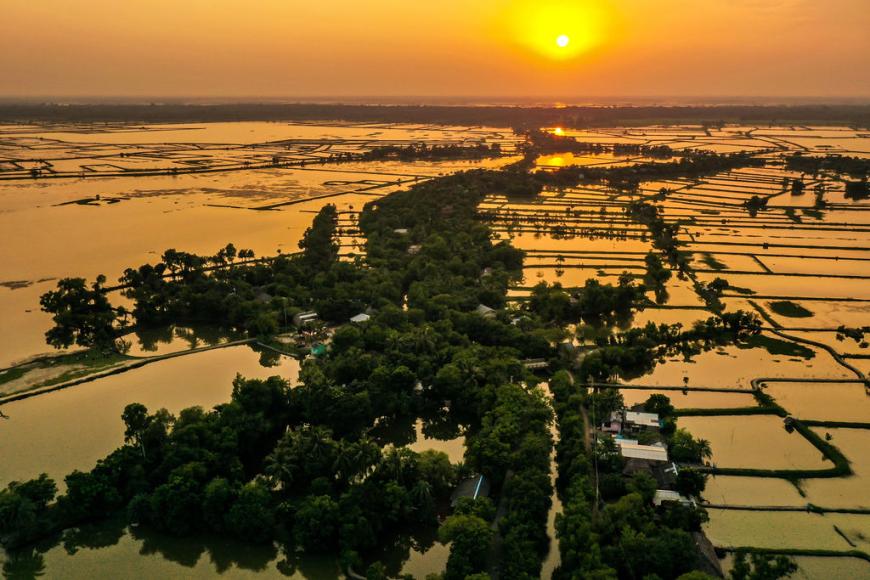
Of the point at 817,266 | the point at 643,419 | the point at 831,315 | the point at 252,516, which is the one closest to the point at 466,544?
the point at 252,516

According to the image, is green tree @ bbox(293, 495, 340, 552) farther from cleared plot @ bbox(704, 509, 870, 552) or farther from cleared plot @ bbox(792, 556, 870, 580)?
cleared plot @ bbox(792, 556, 870, 580)

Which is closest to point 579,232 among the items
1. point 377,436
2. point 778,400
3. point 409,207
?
point 409,207

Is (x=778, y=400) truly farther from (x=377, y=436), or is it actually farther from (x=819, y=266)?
(x=819, y=266)

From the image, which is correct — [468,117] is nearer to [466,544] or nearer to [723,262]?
[723,262]

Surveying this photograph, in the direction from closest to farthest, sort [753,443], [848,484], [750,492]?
[750,492] → [848,484] → [753,443]

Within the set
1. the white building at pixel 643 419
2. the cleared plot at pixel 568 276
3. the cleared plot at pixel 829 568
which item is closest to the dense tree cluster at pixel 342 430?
the white building at pixel 643 419

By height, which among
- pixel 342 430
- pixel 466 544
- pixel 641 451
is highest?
pixel 641 451
